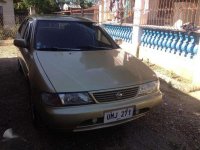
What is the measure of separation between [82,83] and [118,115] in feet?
1.87

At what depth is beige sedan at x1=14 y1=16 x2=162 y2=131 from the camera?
106 inches

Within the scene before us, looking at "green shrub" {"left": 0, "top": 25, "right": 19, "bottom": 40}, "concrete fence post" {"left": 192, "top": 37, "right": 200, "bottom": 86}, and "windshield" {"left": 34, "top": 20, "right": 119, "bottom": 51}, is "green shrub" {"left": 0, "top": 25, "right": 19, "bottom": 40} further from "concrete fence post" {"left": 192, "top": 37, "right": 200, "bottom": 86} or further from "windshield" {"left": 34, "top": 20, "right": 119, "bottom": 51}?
"concrete fence post" {"left": 192, "top": 37, "right": 200, "bottom": 86}

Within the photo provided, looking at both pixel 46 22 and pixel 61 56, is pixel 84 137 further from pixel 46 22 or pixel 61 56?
pixel 46 22

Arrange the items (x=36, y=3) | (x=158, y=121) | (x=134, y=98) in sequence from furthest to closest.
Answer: (x=36, y=3) < (x=158, y=121) < (x=134, y=98)

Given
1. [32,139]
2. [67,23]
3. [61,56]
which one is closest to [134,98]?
[61,56]

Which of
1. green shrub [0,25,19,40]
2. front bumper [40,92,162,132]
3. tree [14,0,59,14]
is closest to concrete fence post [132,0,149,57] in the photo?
front bumper [40,92,162,132]

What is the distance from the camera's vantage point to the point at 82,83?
2795mm

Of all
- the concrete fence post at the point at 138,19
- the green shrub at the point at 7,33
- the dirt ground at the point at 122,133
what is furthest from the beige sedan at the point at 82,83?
the green shrub at the point at 7,33

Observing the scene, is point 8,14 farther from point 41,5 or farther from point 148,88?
point 148,88

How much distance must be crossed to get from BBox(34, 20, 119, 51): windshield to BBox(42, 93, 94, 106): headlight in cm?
115

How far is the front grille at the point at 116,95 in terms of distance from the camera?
2777mm

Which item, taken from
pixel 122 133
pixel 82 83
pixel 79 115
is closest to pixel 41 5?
pixel 122 133

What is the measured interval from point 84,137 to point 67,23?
199 cm

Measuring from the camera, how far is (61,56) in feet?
11.4
